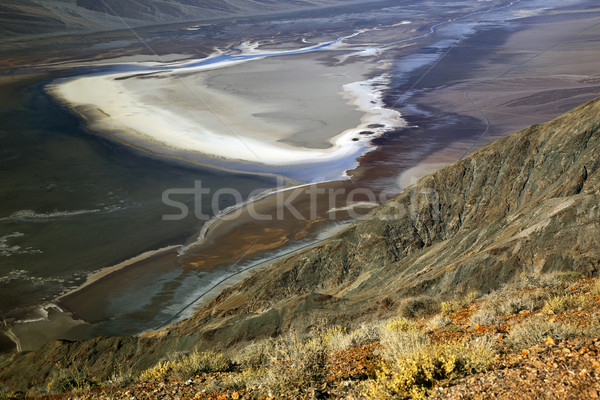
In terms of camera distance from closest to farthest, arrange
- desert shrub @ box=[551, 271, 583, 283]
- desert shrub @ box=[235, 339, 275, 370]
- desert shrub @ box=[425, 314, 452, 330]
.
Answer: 1. desert shrub @ box=[235, 339, 275, 370]
2. desert shrub @ box=[425, 314, 452, 330]
3. desert shrub @ box=[551, 271, 583, 283]

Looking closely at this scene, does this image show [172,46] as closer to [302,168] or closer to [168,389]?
[302,168]

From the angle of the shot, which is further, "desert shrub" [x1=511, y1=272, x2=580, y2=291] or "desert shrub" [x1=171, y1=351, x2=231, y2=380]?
"desert shrub" [x1=511, y1=272, x2=580, y2=291]

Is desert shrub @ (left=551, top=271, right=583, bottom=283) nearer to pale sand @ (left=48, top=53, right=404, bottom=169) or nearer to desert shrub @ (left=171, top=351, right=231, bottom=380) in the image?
desert shrub @ (left=171, top=351, right=231, bottom=380)

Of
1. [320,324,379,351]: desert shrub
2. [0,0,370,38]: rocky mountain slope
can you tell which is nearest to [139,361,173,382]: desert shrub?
[320,324,379,351]: desert shrub

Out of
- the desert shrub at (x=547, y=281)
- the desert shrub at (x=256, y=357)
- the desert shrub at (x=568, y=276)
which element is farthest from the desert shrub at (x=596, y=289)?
the desert shrub at (x=256, y=357)

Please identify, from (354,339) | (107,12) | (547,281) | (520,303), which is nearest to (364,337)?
(354,339)

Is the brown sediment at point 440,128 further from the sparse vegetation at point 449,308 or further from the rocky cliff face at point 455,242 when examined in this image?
the sparse vegetation at point 449,308
